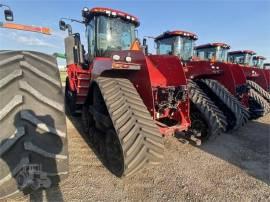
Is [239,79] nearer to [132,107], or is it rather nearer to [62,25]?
[132,107]

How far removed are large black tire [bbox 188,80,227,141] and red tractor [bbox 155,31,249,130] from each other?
0.39 ft

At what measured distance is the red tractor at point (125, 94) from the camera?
9.87 feet

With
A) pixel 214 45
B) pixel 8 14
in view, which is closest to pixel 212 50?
pixel 214 45

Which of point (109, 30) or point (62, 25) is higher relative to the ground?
point (62, 25)

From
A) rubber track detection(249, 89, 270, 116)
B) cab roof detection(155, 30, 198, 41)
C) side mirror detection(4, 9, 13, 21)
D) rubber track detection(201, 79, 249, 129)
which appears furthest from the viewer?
side mirror detection(4, 9, 13, 21)

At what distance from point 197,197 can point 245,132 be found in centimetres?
368

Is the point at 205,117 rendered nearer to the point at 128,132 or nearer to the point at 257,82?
the point at 128,132

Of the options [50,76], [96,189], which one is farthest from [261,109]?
[50,76]

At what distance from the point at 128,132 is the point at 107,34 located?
3.06 metres

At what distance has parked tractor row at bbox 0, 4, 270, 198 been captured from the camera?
6.01 ft

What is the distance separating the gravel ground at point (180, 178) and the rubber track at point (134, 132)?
1.07ft

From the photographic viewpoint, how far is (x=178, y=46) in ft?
27.0

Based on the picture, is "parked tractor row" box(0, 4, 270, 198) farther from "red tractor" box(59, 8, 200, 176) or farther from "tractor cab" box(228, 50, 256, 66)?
"tractor cab" box(228, 50, 256, 66)

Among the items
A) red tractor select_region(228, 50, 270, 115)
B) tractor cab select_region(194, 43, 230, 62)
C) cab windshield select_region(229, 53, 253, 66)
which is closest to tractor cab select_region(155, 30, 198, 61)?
red tractor select_region(228, 50, 270, 115)
